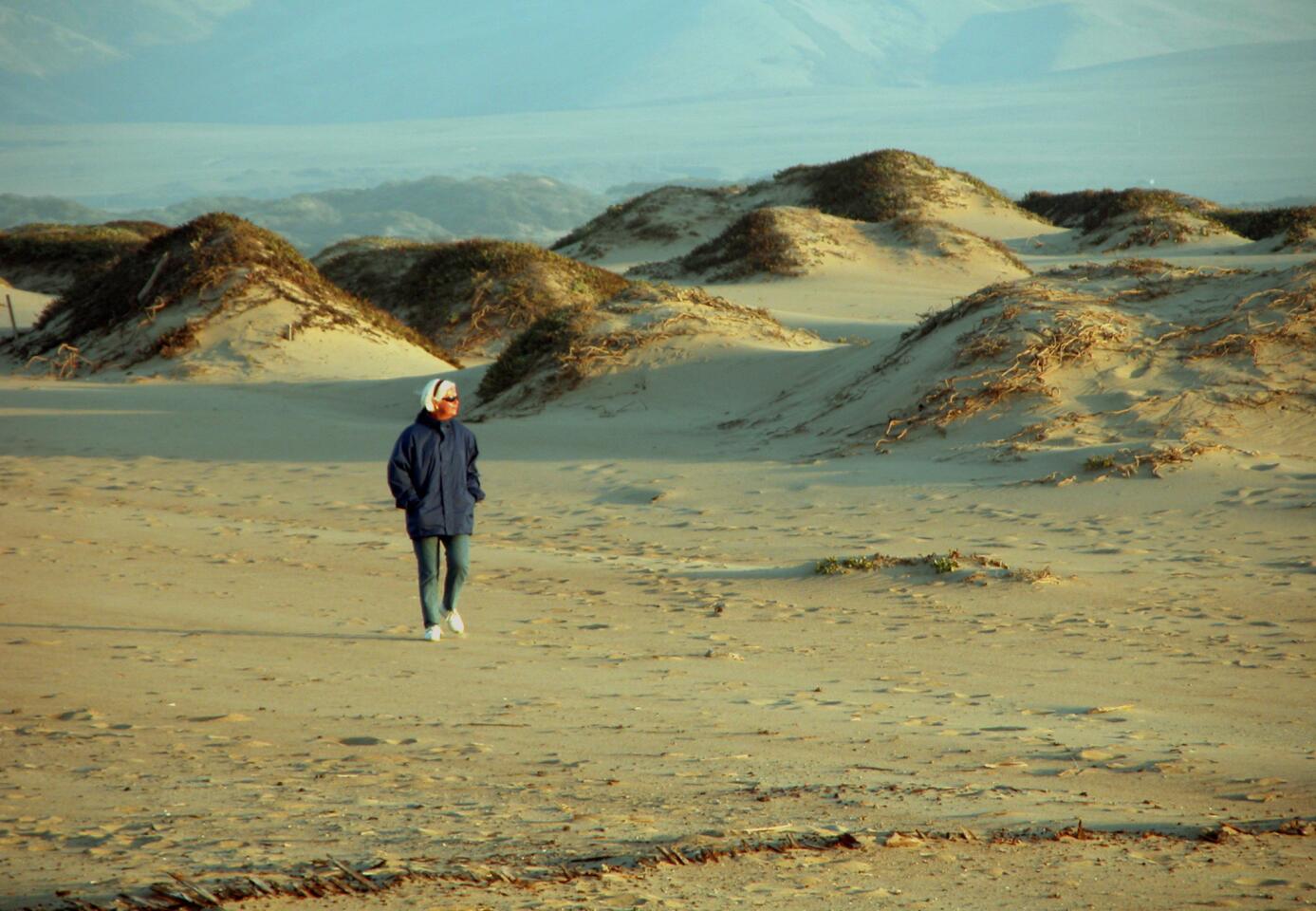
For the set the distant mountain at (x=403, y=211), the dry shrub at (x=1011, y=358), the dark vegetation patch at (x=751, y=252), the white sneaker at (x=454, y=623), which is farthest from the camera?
the distant mountain at (x=403, y=211)

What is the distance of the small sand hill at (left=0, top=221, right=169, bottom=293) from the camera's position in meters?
34.6

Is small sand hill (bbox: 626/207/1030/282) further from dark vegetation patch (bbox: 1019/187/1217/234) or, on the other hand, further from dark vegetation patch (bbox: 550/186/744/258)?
dark vegetation patch (bbox: 1019/187/1217/234)

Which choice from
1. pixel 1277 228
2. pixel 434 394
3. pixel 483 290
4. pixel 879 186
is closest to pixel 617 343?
pixel 483 290

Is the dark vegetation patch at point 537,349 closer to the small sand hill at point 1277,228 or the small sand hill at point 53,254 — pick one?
the small sand hill at point 53,254

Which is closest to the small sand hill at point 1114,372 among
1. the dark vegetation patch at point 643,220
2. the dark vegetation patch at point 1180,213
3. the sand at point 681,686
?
the sand at point 681,686

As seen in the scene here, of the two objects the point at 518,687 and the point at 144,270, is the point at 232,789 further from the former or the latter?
the point at 144,270

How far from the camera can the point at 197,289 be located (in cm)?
2100

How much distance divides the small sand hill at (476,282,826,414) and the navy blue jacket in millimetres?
9418

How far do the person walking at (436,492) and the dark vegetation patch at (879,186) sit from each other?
97.0ft

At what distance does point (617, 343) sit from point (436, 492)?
10893 millimetres

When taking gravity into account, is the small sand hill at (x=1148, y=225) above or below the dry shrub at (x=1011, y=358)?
above

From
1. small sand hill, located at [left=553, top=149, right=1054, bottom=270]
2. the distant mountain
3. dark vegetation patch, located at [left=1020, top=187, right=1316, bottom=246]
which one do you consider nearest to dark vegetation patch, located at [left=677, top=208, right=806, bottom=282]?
small sand hill, located at [left=553, top=149, right=1054, bottom=270]

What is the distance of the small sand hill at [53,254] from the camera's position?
1362 inches

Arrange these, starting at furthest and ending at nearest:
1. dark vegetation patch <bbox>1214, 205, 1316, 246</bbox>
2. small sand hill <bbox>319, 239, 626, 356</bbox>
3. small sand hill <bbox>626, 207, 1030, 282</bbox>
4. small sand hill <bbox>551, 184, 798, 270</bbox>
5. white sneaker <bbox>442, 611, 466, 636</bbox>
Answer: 1. small sand hill <bbox>551, 184, 798, 270</bbox>
2. dark vegetation patch <bbox>1214, 205, 1316, 246</bbox>
3. small sand hill <bbox>626, 207, 1030, 282</bbox>
4. small sand hill <bbox>319, 239, 626, 356</bbox>
5. white sneaker <bbox>442, 611, 466, 636</bbox>
